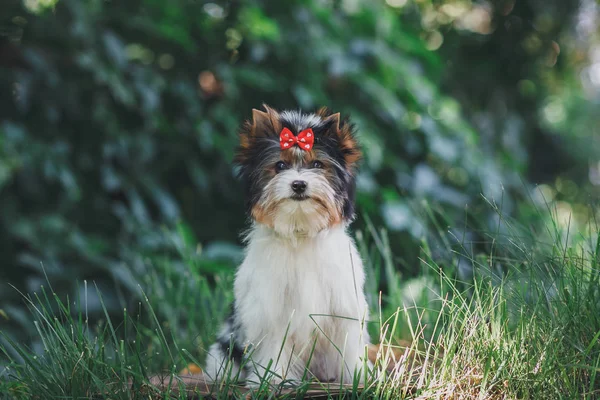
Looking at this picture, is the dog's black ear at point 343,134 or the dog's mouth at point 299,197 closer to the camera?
the dog's mouth at point 299,197

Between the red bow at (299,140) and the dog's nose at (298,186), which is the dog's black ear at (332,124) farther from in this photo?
the dog's nose at (298,186)

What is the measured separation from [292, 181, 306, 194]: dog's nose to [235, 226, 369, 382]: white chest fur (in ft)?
0.77

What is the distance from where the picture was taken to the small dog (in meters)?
2.77

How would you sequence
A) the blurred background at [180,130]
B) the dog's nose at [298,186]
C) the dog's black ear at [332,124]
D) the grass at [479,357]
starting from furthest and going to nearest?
the blurred background at [180,130] → the dog's black ear at [332,124] → the dog's nose at [298,186] → the grass at [479,357]

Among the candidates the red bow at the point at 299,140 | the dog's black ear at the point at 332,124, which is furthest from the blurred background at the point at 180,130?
the red bow at the point at 299,140

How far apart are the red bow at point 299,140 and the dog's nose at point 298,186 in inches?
5.4

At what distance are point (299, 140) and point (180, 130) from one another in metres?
2.74

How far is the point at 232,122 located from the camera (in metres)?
5.26

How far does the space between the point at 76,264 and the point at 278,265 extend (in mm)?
2591

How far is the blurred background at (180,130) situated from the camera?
487 cm

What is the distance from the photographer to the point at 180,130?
534cm

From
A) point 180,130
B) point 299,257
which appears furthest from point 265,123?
point 180,130

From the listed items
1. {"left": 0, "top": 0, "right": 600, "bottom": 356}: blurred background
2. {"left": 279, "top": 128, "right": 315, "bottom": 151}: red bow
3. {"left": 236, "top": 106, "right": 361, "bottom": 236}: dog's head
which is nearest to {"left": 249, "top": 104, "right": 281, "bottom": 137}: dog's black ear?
{"left": 236, "top": 106, "right": 361, "bottom": 236}: dog's head

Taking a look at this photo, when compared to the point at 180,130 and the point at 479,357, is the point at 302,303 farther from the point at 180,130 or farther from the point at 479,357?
the point at 180,130
